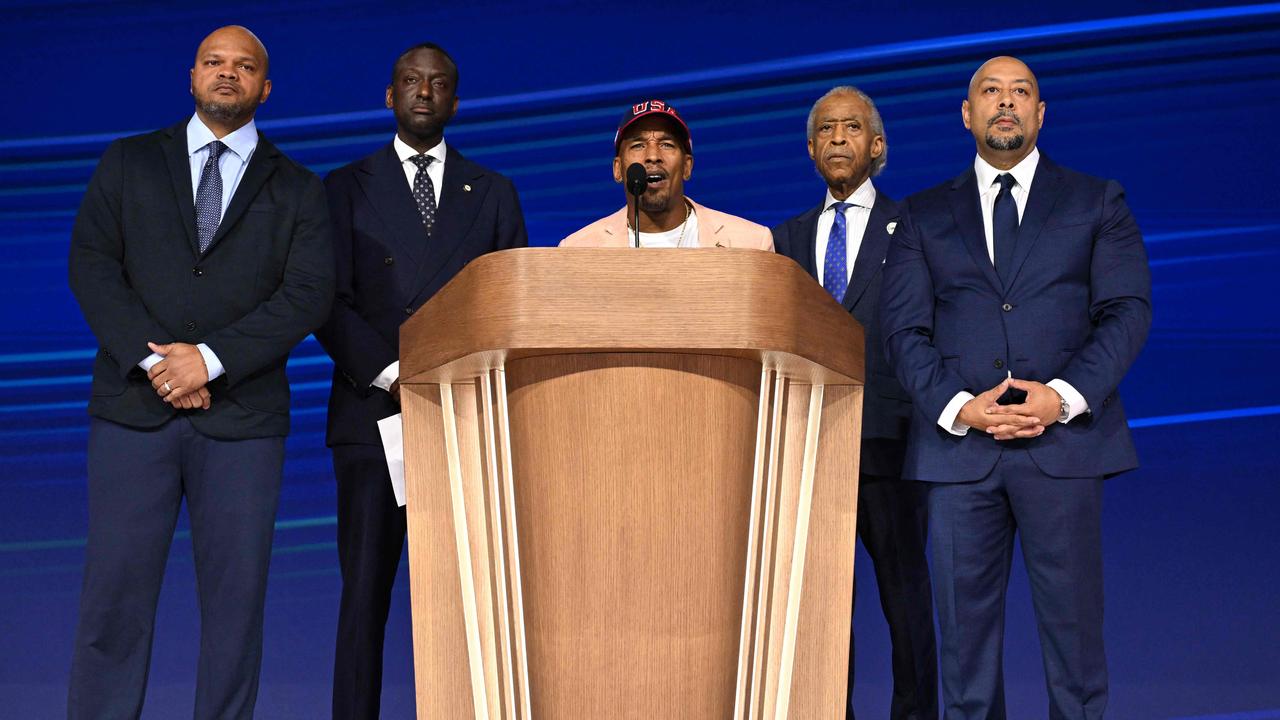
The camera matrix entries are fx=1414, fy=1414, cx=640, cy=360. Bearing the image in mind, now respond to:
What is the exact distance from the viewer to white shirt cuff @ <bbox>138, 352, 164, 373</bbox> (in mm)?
2688

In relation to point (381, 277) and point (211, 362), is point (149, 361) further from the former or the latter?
point (381, 277)

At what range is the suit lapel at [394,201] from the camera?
3.10 metres

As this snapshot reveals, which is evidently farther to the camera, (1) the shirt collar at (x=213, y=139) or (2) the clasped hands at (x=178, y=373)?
(1) the shirt collar at (x=213, y=139)

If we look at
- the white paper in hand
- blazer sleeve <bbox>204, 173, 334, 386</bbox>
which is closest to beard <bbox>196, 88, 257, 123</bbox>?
blazer sleeve <bbox>204, 173, 334, 386</bbox>

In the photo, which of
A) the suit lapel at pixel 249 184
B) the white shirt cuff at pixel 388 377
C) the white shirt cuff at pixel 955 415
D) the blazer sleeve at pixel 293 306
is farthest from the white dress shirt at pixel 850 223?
the suit lapel at pixel 249 184

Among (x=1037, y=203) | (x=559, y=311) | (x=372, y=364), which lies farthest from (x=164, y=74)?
(x=559, y=311)

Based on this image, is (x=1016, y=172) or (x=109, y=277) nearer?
(x=109, y=277)

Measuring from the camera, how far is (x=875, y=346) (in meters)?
3.19

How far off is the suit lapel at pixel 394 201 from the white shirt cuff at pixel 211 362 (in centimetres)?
53

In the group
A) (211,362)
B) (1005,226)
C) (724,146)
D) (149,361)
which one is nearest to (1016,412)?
(1005,226)

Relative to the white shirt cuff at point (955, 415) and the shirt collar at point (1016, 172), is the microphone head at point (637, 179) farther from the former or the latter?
the shirt collar at point (1016, 172)

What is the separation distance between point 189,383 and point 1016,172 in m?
1.70

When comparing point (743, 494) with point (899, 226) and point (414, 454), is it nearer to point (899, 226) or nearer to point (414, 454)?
point (414, 454)

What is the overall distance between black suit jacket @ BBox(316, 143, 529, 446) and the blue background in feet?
3.74
